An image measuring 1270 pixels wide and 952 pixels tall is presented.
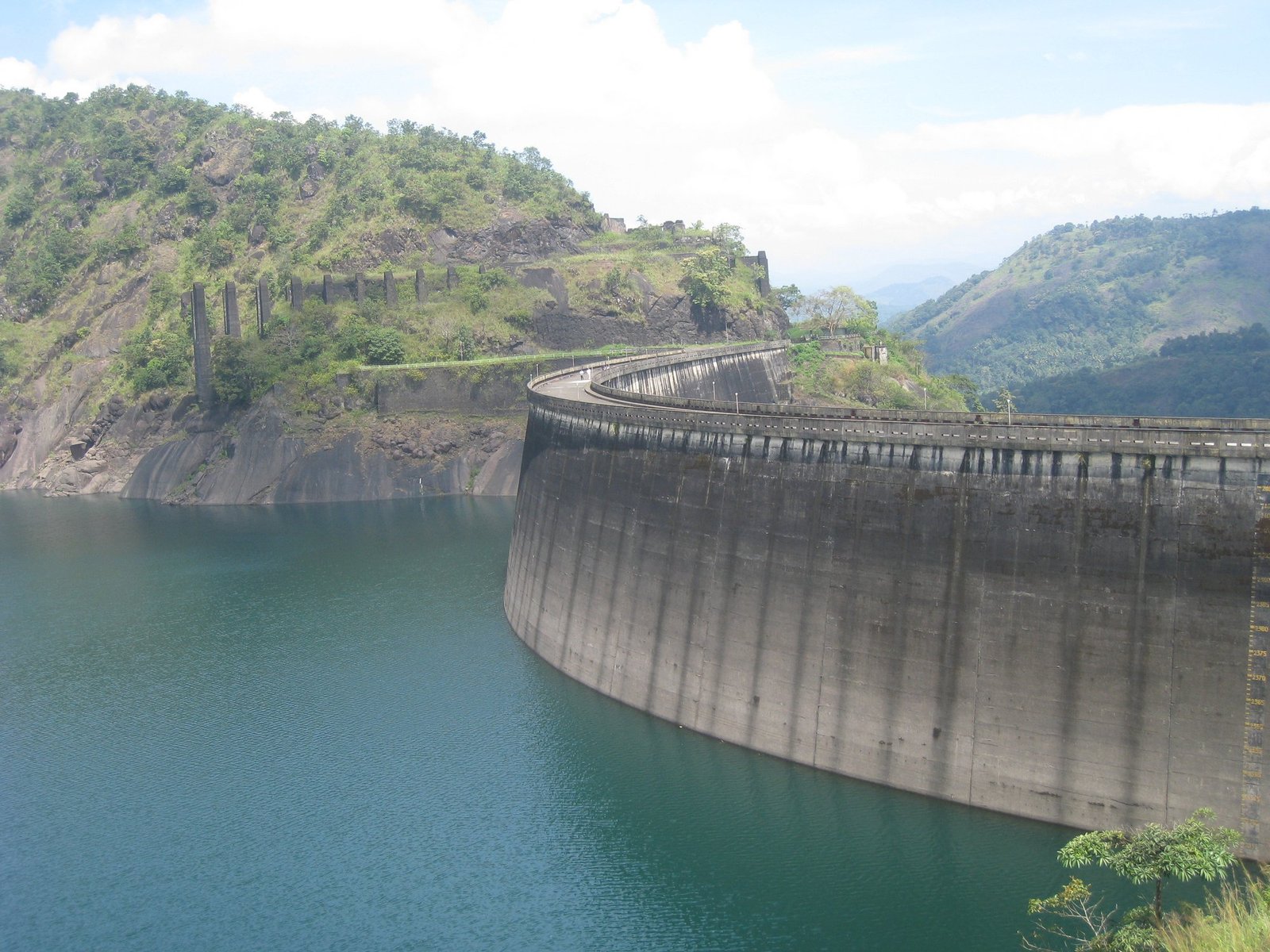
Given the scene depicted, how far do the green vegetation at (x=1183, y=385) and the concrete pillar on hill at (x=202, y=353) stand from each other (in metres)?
103

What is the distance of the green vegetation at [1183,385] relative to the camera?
460ft

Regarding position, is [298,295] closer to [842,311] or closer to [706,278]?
[706,278]

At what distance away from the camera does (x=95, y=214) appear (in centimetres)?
14838

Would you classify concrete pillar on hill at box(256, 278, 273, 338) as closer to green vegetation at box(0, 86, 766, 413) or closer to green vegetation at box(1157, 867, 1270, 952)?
green vegetation at box(0, 86, 766, 413)

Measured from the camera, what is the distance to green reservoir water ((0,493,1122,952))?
1254 inches

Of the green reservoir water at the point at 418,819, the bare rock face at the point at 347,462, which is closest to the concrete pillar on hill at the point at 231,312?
the bare rock face at the point at 347,462

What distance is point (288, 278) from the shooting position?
119 metres

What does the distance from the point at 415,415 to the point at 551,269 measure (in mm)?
26508

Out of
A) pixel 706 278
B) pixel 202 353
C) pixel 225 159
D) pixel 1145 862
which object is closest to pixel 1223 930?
pixel 1145 862

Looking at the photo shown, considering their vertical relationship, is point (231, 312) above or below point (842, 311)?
below

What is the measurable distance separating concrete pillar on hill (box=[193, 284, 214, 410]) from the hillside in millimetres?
1664

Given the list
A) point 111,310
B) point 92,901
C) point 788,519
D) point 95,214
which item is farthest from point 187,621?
point 95,214

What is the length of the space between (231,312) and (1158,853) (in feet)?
354

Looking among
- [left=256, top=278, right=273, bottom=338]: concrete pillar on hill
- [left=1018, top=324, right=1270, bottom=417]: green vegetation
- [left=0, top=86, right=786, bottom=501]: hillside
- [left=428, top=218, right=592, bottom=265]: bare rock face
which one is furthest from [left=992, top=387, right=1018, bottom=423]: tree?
[left=1018, top=324, right=1270, bottom=417]: green vegetation
